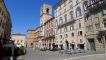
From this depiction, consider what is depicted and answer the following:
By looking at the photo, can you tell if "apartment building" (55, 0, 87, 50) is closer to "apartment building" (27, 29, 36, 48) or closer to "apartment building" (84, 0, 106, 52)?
"apartment building" (84, 0, 106, 52)

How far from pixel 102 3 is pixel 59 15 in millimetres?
27307

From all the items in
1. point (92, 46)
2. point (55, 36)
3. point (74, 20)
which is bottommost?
point (92, 46)

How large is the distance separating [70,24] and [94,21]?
46.2ft

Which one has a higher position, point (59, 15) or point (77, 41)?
point (59, 15)

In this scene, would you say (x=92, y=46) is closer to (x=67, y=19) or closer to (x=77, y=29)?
(x=77, y=29)

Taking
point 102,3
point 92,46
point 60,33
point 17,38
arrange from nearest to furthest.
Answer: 1. point 102,3
2. point 92,46
3. point 60,33
4. point 17,38

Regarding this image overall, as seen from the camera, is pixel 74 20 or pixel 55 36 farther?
pixel 55 36

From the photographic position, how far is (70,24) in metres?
54.5

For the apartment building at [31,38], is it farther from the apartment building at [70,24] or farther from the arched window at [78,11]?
the arched window at [78,11]

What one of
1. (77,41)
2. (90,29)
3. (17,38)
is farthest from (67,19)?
(17,38)

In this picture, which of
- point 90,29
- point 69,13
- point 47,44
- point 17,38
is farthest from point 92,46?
point 17,38

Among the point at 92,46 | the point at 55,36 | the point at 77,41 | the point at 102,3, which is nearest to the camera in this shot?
the point at 102,3

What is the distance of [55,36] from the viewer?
6669 cm

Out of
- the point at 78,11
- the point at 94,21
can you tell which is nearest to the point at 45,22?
the point at 78,11
